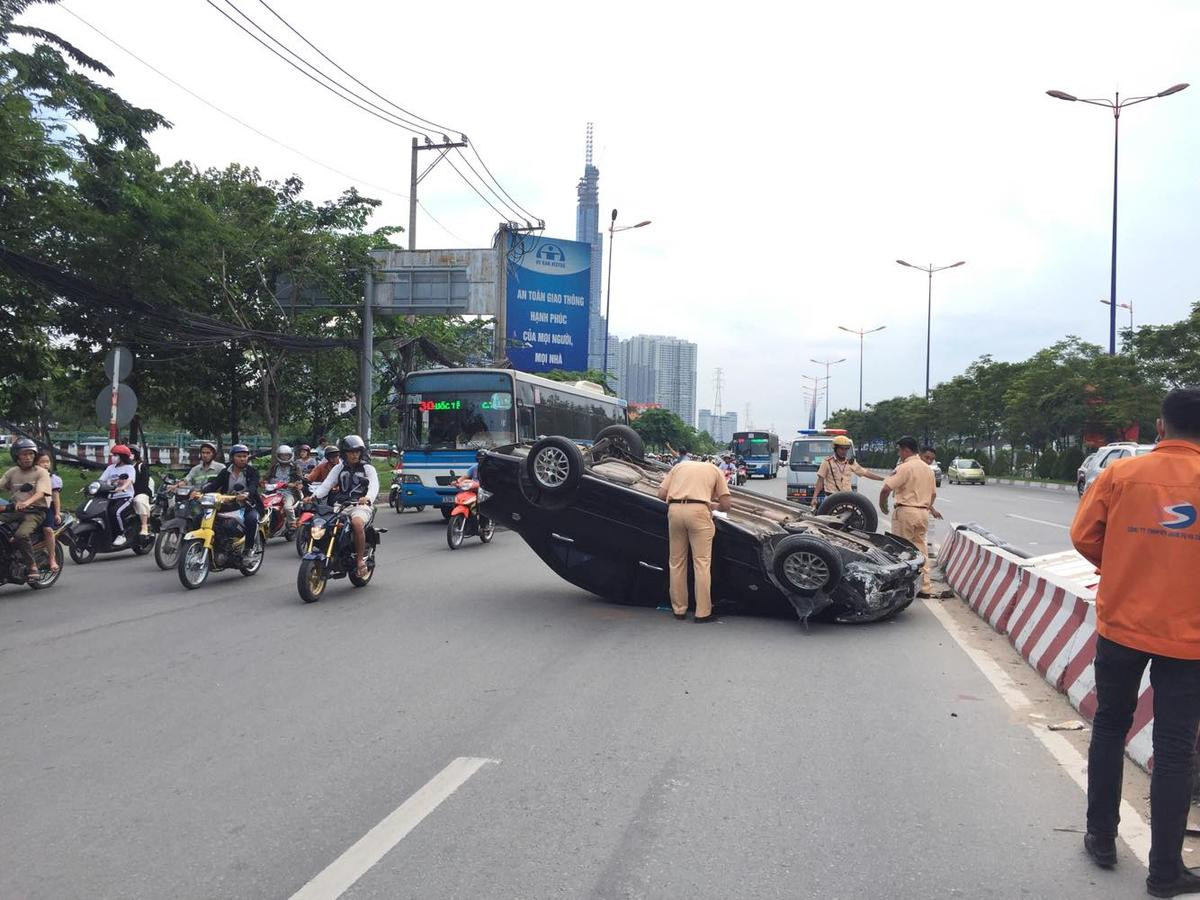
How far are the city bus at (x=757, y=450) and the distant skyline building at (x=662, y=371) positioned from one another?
91.7 metres

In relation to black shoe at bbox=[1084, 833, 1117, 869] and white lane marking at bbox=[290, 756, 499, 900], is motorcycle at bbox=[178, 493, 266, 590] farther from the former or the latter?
black shoe at bbox=[1084, 833, 1117, 869]

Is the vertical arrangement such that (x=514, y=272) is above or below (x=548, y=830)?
above

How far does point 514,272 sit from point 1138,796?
32.3 metres

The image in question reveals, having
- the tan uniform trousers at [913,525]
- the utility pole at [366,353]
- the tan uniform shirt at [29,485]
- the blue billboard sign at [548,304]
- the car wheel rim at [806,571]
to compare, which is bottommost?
the car wheel rim at [806,571]

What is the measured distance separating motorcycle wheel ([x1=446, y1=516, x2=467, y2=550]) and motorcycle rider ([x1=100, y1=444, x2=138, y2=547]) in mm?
4307

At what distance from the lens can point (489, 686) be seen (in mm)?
6059

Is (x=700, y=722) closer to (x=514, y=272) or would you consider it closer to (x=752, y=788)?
(x=752, y=788)

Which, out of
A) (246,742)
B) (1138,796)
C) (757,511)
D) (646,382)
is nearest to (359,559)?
(757,511)

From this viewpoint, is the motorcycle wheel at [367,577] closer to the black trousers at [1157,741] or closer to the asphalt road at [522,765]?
the asphalt road at [522,765]

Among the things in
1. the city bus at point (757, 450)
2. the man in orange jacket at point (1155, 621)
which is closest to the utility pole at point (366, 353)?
the man in orange jacket at point (1155, 621)

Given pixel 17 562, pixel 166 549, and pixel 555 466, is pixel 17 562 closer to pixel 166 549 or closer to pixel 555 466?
pixel 166 549

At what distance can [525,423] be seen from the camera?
60.5ft

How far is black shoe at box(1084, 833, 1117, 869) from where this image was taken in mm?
3537

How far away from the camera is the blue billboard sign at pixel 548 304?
3525 cm
